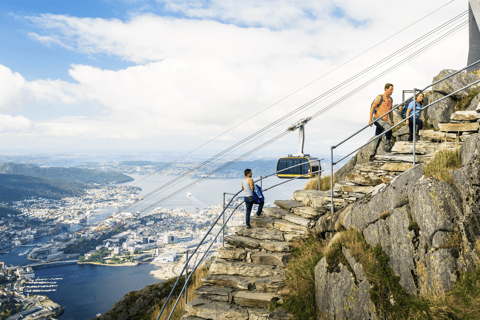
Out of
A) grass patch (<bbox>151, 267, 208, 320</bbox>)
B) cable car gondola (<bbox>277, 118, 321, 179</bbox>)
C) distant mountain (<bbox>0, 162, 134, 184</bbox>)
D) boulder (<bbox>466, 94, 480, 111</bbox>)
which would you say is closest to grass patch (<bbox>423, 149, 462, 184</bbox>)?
boulder (<bbox>466, 94, 480, 111</bbox>)

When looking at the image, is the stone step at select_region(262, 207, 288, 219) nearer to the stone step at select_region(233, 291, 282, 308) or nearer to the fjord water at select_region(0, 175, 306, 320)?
the stone step at select_region(233, 291, 282, 308)

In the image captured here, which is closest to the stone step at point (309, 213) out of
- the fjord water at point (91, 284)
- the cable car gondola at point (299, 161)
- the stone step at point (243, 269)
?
the stone step at point (243, 269)

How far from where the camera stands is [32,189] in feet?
349

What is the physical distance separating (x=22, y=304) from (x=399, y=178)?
40139mm

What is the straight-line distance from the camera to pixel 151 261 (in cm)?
4316

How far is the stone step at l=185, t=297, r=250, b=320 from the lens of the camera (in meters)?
6.71

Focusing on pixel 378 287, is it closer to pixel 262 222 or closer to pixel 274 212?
pixel 262 222

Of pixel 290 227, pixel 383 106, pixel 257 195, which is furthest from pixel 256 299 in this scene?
pixel 383 106

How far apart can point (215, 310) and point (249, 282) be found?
1.07 m

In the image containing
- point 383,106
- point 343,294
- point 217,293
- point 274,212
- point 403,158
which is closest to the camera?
point 343,294

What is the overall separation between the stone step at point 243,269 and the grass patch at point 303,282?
44 centimetres

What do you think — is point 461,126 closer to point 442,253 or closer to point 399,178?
point 399,178

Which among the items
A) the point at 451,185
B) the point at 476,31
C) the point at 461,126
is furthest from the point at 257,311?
the point at 476,31

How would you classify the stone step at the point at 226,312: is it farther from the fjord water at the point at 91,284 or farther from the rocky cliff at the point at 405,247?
the fjord water at the point at 91,284
